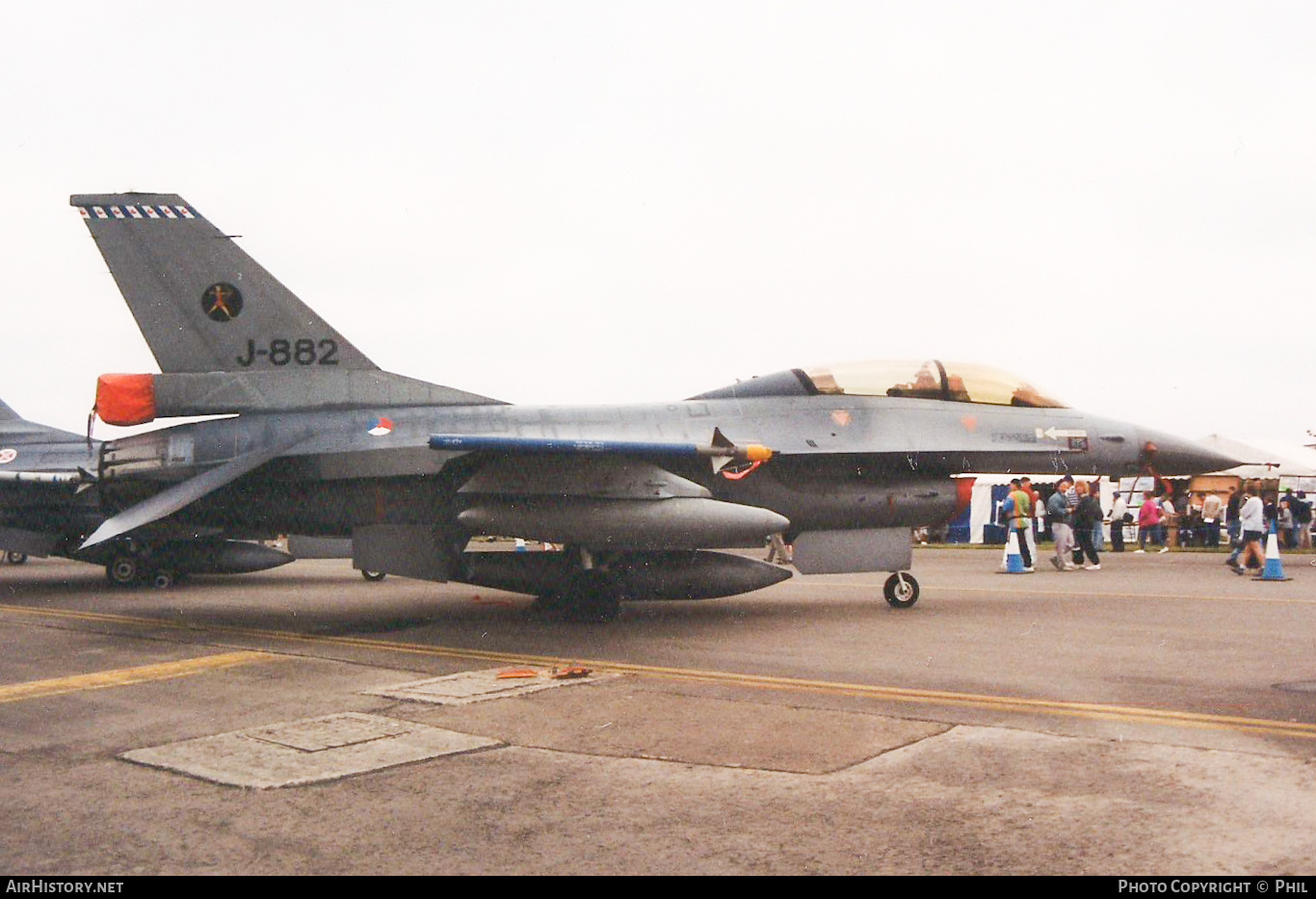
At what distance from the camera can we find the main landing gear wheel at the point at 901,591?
39.7 ft

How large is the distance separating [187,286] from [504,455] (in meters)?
3.87

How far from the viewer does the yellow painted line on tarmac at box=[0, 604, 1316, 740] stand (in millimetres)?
5840

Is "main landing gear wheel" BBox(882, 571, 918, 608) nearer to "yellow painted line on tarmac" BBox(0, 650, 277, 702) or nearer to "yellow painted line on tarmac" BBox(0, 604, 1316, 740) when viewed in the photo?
"yellow painted line on tarmac" BBox(0, 604, 1316, 740)

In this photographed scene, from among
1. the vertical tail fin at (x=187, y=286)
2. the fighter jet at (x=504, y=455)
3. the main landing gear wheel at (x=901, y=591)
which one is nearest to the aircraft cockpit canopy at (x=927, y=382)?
the fighter jet at (x=504, y=455)

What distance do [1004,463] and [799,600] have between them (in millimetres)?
3133

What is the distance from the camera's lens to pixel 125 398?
34.8 feet

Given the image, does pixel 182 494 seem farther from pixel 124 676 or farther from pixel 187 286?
pixel 124 676

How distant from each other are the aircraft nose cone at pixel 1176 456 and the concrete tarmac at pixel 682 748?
2309mm

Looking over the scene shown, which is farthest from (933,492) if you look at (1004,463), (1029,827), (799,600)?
(1029,827)

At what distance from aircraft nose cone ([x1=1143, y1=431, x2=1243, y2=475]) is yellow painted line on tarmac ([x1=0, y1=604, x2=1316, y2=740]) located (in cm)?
719

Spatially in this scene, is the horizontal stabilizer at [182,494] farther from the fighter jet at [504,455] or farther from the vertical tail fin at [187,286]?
the vertical tail fin at [187,286]

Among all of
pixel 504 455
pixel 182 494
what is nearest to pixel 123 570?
pixel 182 494

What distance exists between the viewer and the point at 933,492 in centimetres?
1193
